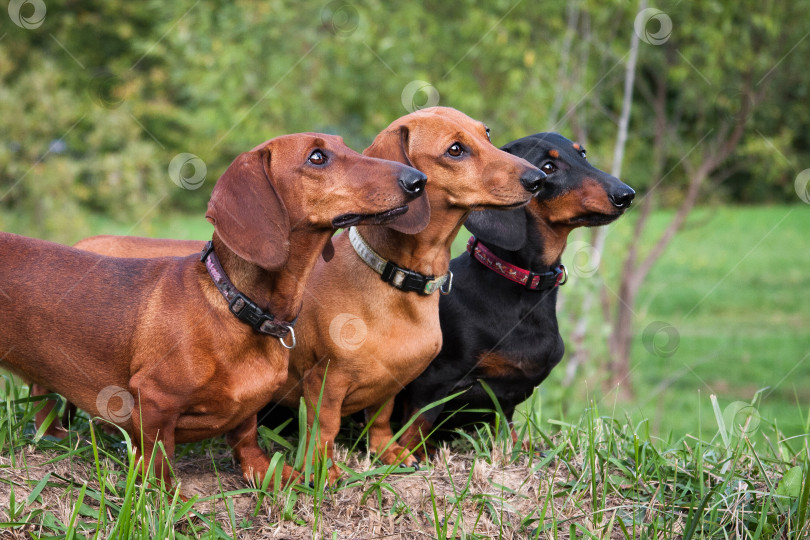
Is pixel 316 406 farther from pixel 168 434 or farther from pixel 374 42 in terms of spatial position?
pixel 374 42

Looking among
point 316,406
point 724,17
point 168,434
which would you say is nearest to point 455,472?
point 316,406

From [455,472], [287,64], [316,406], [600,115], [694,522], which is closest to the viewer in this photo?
[694,522]

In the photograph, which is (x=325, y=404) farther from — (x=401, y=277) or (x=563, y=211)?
(x=563, y=211)

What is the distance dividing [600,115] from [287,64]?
3.46m

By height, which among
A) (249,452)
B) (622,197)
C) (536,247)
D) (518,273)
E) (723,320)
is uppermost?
(622,197)

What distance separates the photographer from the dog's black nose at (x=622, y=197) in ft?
10.7

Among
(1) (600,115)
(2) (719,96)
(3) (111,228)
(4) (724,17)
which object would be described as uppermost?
(4) (724,17)

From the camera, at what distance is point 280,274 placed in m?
2.87

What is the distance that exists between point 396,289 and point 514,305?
1.98ft

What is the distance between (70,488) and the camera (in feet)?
9.29

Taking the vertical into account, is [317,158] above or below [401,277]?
above

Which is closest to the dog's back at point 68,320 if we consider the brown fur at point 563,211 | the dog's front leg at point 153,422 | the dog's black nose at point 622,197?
the dog's front leg at point 153,422

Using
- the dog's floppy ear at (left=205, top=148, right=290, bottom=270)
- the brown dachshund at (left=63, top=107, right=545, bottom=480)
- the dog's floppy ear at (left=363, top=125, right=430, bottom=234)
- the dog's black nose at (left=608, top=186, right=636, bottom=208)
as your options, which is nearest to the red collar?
the brown dachshund at (left=63, top=107, right=545, bottom=480)

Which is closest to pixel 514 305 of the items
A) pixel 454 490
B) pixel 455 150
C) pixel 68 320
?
pixel 455 150
